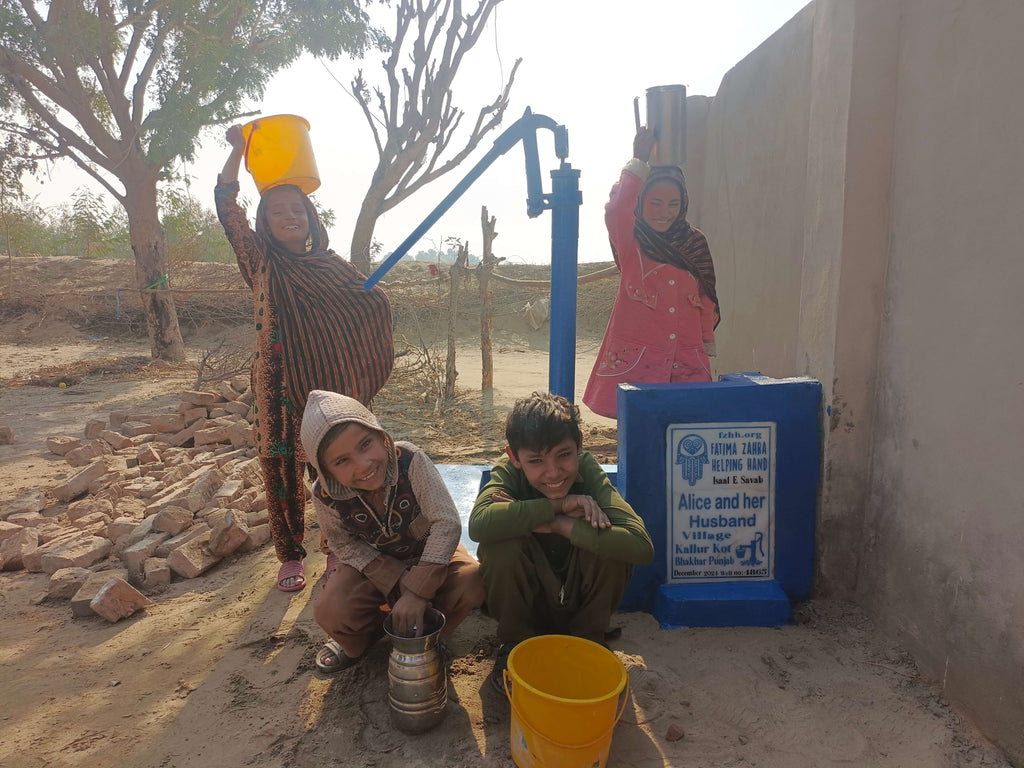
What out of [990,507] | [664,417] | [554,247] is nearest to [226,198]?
[554,247]

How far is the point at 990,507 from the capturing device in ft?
5.58

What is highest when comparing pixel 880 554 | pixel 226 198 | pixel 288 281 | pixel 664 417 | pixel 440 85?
pixel 440 85

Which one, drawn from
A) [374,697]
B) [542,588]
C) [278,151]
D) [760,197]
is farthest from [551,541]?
[760,197]

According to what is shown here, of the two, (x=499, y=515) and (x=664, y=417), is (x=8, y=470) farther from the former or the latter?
(x=664, y=417)

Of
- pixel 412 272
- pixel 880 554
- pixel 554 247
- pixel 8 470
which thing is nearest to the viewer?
pixel 880 554

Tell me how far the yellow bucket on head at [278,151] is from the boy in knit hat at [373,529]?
3.35ft

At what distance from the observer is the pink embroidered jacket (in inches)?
115

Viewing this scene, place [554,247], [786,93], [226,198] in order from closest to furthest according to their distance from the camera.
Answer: [226,198] → [554,247] → [786,93]

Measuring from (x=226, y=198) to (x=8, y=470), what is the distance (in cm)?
341

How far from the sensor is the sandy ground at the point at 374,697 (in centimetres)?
174

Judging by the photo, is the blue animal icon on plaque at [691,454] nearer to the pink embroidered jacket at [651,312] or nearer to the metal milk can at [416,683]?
the pink embroidered jacket at [651,312]

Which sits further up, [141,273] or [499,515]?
[141,273]

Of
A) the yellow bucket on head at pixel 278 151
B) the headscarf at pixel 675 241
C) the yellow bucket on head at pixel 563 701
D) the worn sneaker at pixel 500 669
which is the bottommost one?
the worn sneaker at pixel 500 669

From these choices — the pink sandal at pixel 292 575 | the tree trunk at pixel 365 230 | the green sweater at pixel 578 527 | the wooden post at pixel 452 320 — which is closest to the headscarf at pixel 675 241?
the green sweater at pixel 578 527
